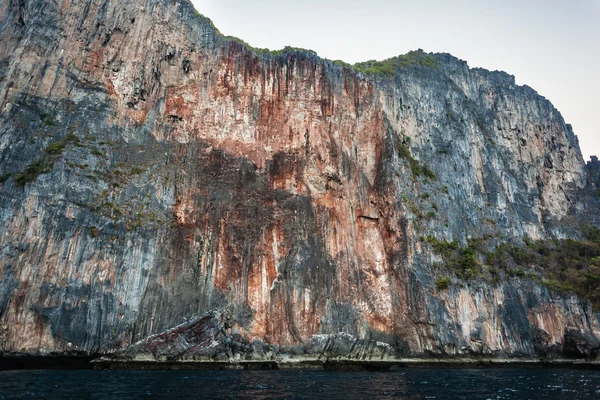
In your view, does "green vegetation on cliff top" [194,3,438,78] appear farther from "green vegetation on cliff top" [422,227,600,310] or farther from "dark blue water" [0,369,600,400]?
"dark blue water" [0,369,600,400]

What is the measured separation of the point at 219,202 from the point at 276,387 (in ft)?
78.8

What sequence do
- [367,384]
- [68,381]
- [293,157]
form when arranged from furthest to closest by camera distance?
[293,157] < [367,384] < [68,381]

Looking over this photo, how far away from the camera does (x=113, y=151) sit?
4066 centimetres

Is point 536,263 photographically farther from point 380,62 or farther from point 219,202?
point 219,202

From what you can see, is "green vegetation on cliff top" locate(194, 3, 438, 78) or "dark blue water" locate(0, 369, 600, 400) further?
"green vegetation on cliff top" locate(194, 3, 438, 78)

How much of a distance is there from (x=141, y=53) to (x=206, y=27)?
26.7 ft

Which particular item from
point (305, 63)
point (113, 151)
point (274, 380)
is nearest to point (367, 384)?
point (274, 380)

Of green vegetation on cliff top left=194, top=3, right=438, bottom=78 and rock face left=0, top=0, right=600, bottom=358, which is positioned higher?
green vegetation on cliff top left=194, top=3, right=438, bottom=78

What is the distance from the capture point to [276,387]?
22.3m

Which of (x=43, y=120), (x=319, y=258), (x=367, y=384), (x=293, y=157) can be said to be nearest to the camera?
(x=367, y=384)

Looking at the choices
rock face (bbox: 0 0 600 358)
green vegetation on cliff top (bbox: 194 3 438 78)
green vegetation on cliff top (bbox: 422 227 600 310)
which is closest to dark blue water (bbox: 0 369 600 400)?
rock face (bbox: 0 0 600 358)

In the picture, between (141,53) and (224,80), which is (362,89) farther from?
(141,53)

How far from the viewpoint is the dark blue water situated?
1883cm

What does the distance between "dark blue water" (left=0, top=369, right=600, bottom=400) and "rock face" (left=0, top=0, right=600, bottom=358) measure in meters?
9.61
